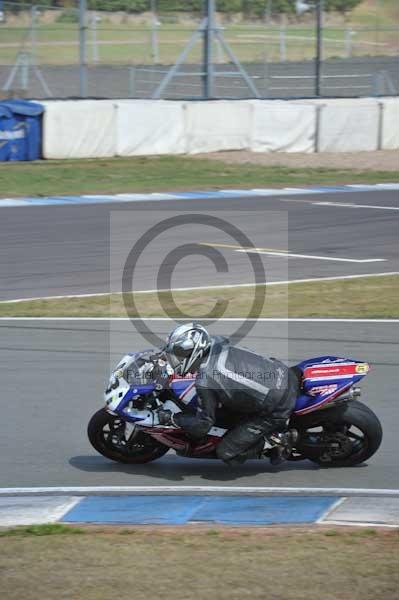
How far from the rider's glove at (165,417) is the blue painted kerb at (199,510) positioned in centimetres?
54

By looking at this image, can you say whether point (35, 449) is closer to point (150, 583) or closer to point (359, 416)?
point (359, 416)

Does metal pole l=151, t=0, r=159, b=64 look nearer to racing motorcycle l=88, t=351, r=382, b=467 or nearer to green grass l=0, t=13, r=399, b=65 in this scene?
green grass l=0, t=13, r=399, b=65

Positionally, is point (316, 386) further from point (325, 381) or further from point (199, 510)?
point (199, 510)

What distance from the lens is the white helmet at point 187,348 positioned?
7148 mm

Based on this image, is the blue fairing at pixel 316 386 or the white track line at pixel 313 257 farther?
the white track line at pixel 313 257

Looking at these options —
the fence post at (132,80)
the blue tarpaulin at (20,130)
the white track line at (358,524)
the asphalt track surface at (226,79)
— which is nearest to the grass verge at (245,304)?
the white track line at (358,524)

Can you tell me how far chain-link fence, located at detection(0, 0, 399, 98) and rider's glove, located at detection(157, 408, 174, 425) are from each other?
23273mm

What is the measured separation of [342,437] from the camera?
298 inches

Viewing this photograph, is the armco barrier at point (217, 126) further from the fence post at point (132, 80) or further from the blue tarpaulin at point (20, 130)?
the fence post at point (132, 80)

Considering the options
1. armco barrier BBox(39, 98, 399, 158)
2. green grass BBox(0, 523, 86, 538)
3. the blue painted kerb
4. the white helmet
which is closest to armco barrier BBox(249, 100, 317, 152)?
armco barrier BBox(39, 98, 399, 158)

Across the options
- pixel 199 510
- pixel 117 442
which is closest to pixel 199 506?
pixel 199 510

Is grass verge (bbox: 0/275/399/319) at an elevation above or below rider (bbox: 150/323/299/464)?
below

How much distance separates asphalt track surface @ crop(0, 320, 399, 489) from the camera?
7.46m

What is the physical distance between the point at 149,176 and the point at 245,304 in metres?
12.7
